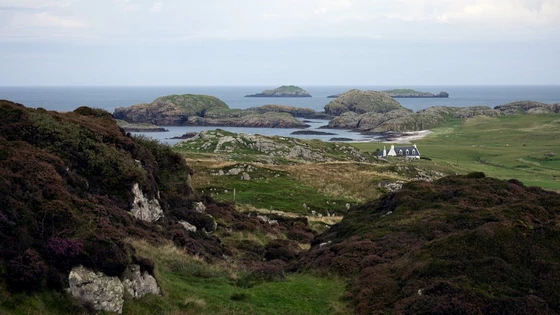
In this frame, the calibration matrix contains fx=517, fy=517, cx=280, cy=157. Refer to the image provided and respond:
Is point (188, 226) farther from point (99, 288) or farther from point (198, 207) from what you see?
point (99, 288)

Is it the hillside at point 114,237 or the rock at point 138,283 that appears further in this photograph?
the rock at point 138,283

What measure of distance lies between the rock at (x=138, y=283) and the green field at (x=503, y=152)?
261ft

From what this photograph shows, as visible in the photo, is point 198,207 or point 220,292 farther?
point 198,207

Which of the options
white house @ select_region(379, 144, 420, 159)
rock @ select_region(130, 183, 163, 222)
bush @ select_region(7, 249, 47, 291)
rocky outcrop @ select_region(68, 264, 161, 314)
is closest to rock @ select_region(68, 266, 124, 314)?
rocky outcrop @ select_region(68, 264, 161, 314)

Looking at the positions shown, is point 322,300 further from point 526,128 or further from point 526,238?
point 526,128

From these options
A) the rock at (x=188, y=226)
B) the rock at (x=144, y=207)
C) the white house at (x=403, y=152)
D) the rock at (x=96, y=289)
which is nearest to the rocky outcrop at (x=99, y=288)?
the rock at (x=96, y=289)

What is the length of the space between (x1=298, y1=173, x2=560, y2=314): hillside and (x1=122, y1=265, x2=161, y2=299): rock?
7900 millimetres

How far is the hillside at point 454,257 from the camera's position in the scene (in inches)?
710

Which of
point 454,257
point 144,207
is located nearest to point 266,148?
point 144,207

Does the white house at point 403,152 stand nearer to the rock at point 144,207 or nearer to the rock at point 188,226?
the rock at point 188,226

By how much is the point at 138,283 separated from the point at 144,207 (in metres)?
13.4

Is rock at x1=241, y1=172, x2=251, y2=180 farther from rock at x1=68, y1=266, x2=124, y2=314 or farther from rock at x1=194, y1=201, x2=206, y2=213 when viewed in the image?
rock at x1=68, y1=266, x2=124, y2=314

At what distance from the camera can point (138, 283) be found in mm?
17391

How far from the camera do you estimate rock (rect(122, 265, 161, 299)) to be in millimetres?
16984
